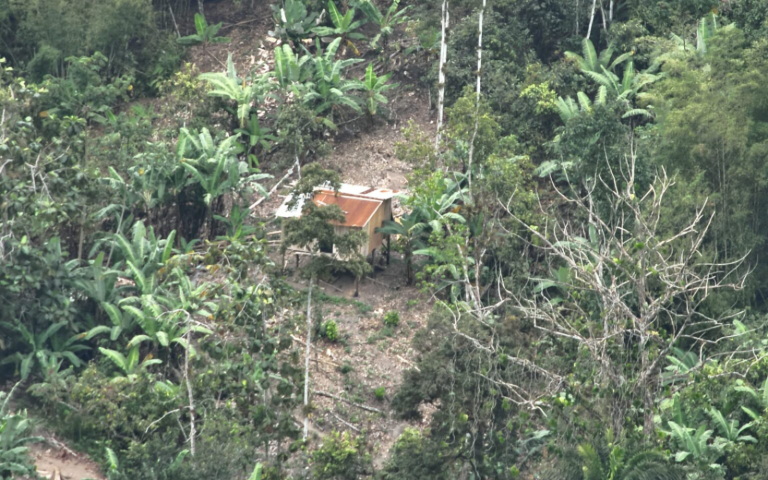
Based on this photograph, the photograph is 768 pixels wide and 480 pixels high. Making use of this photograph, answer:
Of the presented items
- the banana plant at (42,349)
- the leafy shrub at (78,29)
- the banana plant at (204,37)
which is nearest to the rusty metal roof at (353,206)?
the banana plant at (42,349)

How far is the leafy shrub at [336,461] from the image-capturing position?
19469mm

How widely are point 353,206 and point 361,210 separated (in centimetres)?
20

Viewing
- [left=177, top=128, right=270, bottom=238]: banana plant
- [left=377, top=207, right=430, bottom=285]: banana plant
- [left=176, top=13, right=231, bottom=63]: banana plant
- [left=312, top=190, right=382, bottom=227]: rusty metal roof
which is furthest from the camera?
[left=176, top=13, right=231, bottom=63]: banana plant

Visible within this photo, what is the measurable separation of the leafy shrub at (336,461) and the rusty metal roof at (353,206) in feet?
17.5

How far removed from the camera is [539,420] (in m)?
20.1

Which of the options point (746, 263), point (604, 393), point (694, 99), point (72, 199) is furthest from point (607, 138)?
point (72, 199)

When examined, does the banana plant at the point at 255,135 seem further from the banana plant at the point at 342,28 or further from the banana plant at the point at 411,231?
the banana plant at the point at 411,231

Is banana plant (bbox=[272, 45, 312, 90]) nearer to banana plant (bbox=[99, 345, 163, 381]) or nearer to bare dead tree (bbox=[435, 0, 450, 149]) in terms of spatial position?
bare dead tree (bbox=[435, 0, 450, 149])

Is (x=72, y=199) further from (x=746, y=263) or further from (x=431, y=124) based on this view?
(x=746, y=263)

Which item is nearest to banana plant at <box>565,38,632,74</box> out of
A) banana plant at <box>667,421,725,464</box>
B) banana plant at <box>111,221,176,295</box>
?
banana plant at <box>111,221,176,295</box>

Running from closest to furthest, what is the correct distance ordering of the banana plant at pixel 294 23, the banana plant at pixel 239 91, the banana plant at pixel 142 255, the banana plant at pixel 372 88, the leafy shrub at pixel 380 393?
the leafy shrub at pixel 380 393
the banana plant at pixel 142 255
the banana plant at pixel 239 91
the banana plant at pixel 372 88
the banana plant at pixel 294 23

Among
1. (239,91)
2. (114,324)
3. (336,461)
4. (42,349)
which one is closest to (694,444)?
(336,461)

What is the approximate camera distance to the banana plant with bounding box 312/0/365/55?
3048cm

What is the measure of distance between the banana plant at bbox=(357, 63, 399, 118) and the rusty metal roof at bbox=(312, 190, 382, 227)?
456cm
